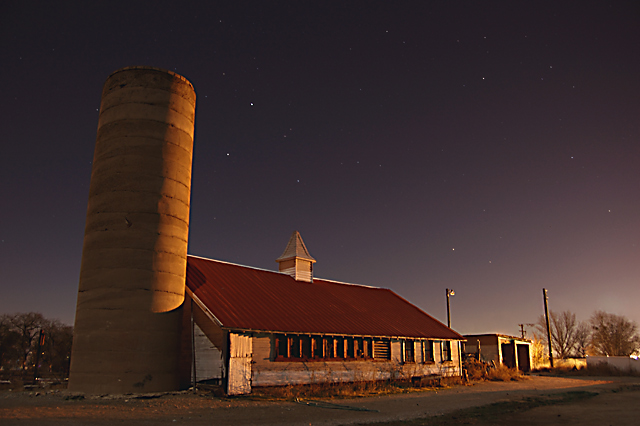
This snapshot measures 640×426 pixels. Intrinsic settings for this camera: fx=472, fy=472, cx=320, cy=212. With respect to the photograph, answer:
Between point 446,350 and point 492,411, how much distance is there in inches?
603

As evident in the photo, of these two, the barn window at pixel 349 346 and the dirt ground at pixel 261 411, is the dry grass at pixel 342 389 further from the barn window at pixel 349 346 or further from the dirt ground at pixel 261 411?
the barn window at pixel 349 346

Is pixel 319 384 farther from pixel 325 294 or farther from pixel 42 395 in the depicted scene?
pixel 42 395

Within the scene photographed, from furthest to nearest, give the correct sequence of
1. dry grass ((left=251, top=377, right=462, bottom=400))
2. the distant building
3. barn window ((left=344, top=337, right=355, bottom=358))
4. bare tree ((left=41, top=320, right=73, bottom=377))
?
bare tree ((left=41, top=320, right=73, bottom=377))
the distant building
barn window ((left=344, top=337, right=355, bottom=358))
dry grass ((left=251, top=377, right=462, bottom=400))

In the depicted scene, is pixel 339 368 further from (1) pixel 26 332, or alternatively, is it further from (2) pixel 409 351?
(1) pixel 26 332

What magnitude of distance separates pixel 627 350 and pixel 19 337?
106m

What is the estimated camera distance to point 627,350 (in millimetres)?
87438

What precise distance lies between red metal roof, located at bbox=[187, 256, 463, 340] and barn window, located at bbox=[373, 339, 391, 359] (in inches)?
28.3

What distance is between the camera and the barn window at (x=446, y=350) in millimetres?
32812

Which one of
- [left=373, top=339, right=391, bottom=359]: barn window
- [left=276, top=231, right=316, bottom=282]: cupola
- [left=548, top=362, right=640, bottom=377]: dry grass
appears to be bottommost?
[left=548, top=362, right=640, bottom=377]: dry grass

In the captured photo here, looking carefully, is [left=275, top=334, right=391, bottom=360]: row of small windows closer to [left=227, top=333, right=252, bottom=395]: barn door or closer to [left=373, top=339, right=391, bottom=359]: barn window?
[left=373, top=339, right=391, bottom=359]: barn window

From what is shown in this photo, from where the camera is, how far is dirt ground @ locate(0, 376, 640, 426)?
14.7 m

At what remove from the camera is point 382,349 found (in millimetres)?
28750

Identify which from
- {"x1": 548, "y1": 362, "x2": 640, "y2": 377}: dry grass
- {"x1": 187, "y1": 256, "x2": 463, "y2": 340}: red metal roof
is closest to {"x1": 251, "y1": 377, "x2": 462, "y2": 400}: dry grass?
{"x1": 187, "y1": 256, "x2": 463, "y2": 340}: red metal roof

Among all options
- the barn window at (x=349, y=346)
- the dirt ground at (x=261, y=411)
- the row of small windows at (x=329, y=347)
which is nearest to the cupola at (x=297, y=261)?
the barn window at (x=349, y=346)
